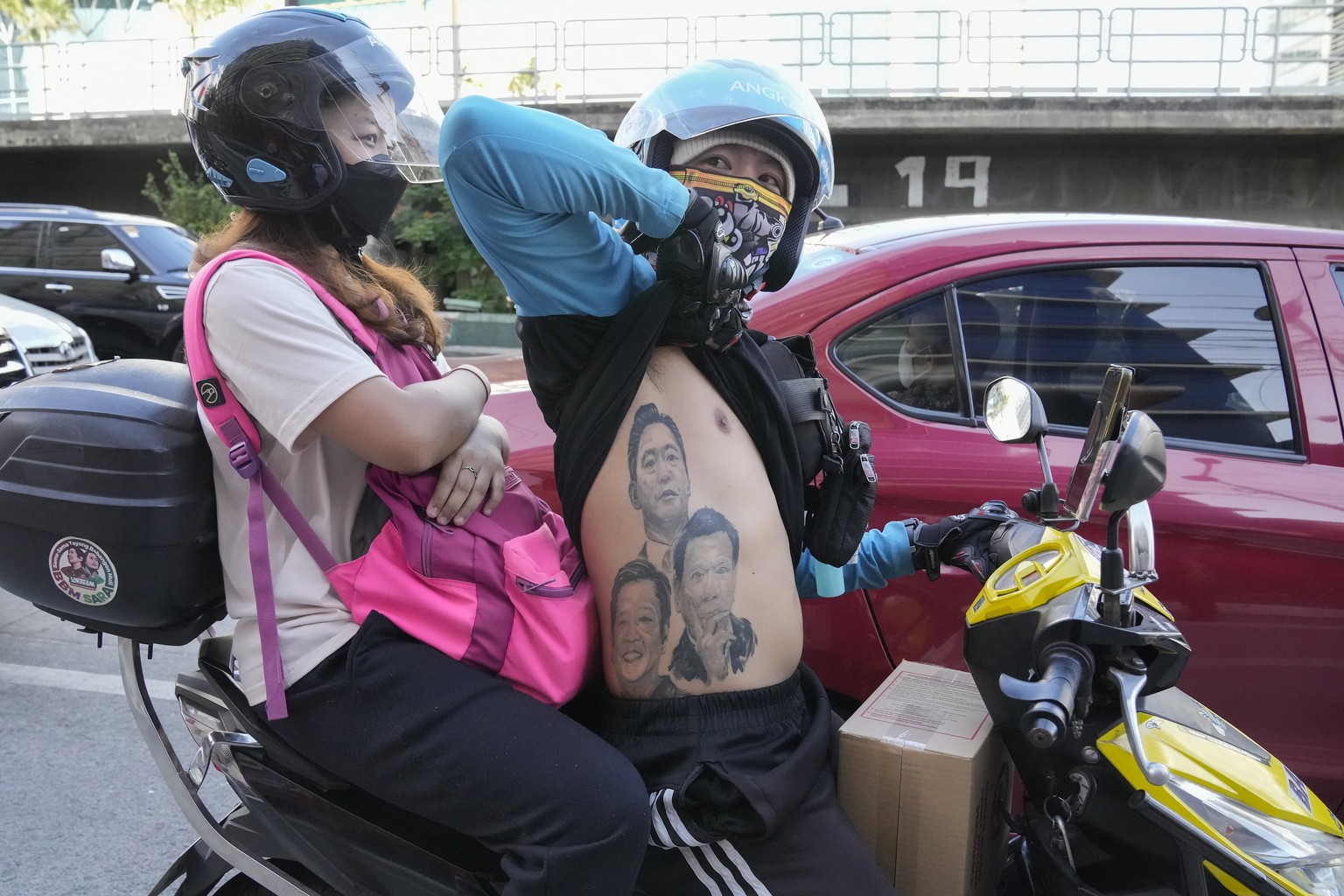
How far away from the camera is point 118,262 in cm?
1041

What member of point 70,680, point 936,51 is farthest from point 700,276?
point 936,51

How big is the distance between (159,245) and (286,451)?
10484mm

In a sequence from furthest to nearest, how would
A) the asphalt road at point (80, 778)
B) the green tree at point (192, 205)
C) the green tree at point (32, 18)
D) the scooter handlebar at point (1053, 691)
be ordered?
1. the green tree at point (32, 18)
2. the green tree at point (192, 205)
3. the asphalt road at point (80, 778)
4. the scooter handlebar at point (1053, 691)

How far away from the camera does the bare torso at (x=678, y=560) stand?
159 centimetres

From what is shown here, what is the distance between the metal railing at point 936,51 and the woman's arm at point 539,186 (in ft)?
40.8

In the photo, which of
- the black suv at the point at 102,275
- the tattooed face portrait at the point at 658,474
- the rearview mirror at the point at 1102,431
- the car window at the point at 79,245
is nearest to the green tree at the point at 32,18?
the black suv at the point at 102,275

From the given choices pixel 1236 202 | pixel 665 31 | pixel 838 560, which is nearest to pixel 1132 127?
pixel 1236 202

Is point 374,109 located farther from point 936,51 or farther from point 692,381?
point 936,51

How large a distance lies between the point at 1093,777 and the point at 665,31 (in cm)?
1520

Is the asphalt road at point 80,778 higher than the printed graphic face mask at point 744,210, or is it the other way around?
the printed graphic face mask at point 744,210

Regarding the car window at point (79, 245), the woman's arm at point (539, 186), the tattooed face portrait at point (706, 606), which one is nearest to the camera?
the woman's arm at point (539, 186)

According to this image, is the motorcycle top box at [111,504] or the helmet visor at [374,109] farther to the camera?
the helmet visor at [374,109]

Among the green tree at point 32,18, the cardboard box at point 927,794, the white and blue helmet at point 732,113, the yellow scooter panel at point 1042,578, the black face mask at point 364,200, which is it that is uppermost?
the green tree at point 32,18

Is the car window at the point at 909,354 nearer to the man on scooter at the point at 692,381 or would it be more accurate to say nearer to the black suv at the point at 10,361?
the man on scooter at the point at 692,381
